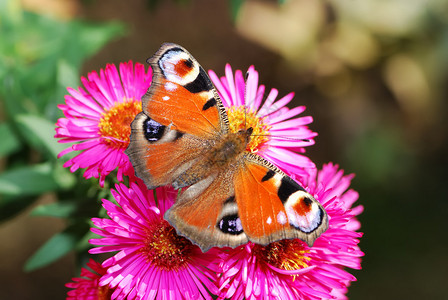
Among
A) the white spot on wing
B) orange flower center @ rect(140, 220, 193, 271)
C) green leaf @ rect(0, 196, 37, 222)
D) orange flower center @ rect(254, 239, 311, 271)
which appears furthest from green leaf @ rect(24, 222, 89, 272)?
the white spot on wing

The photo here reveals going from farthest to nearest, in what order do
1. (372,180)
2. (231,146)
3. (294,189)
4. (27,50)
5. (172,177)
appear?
(372,180) < (27,50) < (231,146) < (172,177) < (294,189)

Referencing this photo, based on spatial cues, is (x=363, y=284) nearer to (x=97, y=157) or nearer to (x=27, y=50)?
(x=97, y=157)

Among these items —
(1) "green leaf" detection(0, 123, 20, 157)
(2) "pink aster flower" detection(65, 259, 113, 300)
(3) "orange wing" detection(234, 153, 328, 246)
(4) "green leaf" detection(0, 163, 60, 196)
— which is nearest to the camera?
(3) "orange wing" detection(234, 153, 328, 246)

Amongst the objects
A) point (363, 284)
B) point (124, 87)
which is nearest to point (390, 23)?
point (363, 284)

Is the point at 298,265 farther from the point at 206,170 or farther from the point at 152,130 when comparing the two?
the point at 152,130

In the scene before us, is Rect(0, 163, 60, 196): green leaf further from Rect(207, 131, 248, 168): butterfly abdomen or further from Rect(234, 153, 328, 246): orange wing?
Rect(234, 153, 328, 246): orange wing

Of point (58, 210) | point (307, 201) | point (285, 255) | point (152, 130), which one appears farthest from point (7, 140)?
point (307, 201)
